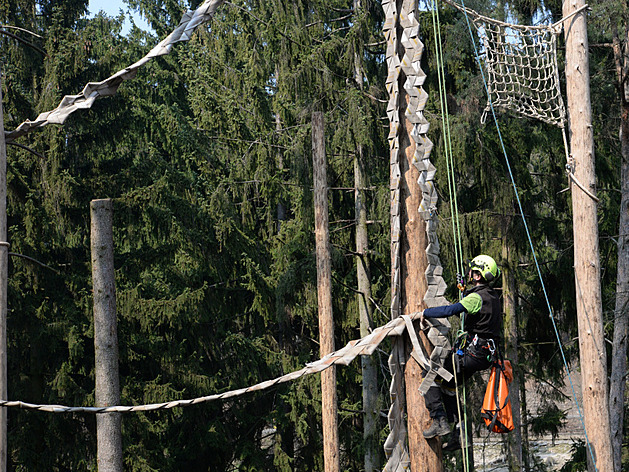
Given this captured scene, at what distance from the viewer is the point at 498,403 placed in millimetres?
5812

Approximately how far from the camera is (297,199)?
51.2 ft

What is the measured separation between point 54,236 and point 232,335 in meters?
4.18

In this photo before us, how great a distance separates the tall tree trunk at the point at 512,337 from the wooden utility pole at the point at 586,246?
759cm

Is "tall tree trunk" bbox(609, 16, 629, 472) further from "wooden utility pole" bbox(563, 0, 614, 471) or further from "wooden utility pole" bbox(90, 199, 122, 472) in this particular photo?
"wooden utility pole" bbox(90, 199, 122, 472)

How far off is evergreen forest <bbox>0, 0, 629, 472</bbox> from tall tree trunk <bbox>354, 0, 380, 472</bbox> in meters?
0.07

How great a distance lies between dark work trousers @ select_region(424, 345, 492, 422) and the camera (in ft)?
15.2

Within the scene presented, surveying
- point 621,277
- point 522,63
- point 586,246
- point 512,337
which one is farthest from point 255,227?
point 586,246

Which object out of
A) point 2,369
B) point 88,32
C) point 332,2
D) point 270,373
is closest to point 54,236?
point 88,32

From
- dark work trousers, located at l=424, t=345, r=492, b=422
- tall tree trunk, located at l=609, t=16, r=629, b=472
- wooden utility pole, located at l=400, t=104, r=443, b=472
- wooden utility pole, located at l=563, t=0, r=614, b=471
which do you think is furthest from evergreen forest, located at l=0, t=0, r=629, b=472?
wooden utility pole, located at l=400, t=104, r=443, b=472

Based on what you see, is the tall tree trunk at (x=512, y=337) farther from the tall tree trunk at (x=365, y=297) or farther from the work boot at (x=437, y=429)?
the work boot at (x=437, y=429)

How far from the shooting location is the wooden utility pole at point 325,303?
38.0 ft

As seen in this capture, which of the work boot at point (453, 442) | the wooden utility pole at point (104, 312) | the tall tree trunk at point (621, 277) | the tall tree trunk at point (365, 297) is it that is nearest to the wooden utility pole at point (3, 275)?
the wooden utility pole at point (104, 312)

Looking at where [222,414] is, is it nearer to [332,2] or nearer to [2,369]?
[332,2]

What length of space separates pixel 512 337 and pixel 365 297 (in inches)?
122
